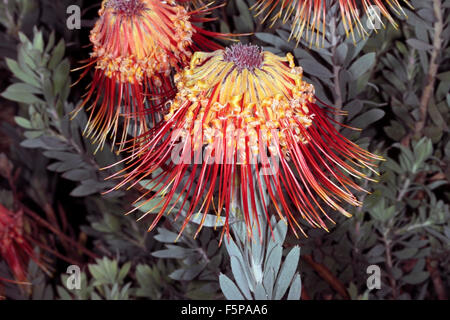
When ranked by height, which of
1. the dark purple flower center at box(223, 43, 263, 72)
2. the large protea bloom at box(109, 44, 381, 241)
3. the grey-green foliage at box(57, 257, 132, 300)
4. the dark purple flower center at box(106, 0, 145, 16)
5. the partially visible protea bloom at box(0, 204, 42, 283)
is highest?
the dark purple flower center at box(106, 0, 145, 16)

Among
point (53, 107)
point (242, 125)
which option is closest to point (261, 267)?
point (242, 125)

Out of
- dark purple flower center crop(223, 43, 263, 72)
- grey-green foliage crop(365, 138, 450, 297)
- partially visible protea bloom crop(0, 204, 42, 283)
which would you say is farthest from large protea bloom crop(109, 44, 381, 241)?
partially visible protea bloom crop(0, 204, 42, 283)

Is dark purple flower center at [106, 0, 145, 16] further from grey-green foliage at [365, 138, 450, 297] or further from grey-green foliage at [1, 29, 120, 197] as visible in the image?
grey-green foliage at [365, 138, 450, 297]

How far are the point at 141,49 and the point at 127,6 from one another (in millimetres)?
29

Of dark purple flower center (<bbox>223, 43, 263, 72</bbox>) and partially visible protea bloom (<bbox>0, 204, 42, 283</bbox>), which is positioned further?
partially visible protea bloom (<bbox>0, 204, 42, 283</bbox>)

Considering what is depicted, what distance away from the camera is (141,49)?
34 centimetres

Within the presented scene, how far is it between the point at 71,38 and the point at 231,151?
10.9 inches

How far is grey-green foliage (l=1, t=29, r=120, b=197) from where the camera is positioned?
1.36 ft

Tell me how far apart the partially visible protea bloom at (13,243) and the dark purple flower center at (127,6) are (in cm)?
24

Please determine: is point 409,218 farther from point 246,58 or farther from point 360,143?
point 246,58

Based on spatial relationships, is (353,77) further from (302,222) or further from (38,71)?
(38,71)

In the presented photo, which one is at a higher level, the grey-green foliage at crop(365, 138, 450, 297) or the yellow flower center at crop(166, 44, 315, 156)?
the yellow flower center at crop(166, 44, 315, 156)

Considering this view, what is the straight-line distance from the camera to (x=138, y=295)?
18.1 inches

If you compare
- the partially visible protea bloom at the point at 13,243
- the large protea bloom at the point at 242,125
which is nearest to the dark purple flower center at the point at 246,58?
the large protea bloom at the point at 242,125
